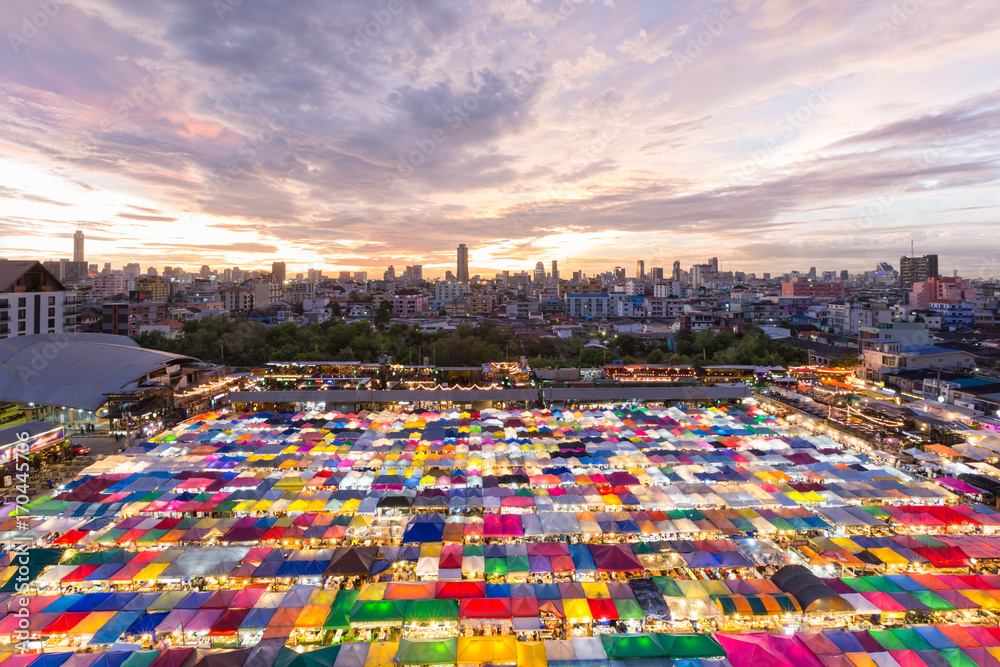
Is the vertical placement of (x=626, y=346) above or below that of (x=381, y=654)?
above

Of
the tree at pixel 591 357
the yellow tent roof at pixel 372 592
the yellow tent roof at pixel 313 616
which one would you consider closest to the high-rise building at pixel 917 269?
the tree at pixel 591 357

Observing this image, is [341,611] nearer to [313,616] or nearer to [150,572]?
[313,616]

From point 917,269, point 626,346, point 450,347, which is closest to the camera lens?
point 450,347

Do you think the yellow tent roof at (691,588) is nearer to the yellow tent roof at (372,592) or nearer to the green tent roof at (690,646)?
the green tent roof at (690,646)

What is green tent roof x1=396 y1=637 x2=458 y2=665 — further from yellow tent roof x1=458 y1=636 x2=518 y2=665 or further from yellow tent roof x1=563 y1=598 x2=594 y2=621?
yellow tent roof x1=563 y1=598 x2=594 y2=621
